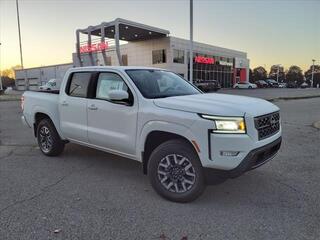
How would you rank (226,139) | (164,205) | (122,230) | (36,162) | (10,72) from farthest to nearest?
1. (10,72)
2. (36,162)
3. (164,205)
4. (226,139)
5. (122,230)

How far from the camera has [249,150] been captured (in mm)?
4012

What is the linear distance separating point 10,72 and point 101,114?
420ft

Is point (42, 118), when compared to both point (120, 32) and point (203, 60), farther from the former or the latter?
point (203, 60)

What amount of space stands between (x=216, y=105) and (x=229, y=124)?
34 cm

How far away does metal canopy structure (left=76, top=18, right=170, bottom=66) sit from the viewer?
3900cm

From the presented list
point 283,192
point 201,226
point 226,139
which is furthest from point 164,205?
point 283,192

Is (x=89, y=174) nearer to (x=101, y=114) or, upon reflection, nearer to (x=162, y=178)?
(x=101, y=114)

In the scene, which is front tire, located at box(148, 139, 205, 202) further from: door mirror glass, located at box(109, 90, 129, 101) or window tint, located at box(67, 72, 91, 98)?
window tint, located at box(67, 72, 91, 98)

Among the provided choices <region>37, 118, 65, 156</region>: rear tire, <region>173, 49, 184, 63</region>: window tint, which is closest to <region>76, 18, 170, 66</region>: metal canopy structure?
<region>173, 49, 184, 63</region>: window tint

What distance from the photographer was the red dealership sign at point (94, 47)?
40.2 metres

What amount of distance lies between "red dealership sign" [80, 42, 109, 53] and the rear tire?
3438cm

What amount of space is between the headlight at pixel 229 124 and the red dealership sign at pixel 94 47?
37.7 m

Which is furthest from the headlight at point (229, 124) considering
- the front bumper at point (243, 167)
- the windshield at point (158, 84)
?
the windshield at point (158, 84)

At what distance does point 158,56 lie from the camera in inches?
2167
